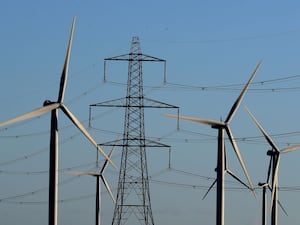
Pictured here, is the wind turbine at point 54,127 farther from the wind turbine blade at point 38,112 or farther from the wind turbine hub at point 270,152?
the wind turbine hub at point 270,152

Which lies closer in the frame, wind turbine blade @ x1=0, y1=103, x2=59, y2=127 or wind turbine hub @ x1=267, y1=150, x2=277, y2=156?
wind turbine blade @ x1=0, y1=103, x2=59, y2=127

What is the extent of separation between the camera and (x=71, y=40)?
12925 centimetres

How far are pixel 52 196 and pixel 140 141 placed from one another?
3517 centimetres

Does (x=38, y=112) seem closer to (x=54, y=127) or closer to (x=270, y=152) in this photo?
(x=54, y=127)

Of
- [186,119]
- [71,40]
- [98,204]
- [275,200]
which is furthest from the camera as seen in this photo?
[98,204]

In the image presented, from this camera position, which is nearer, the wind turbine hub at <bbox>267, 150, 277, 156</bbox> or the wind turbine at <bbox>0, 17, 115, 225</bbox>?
the wind turbine at <bbox>0, 17, 115, 225</bbox>

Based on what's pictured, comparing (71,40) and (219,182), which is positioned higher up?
(71,40)

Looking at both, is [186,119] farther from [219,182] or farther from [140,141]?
[140,141]

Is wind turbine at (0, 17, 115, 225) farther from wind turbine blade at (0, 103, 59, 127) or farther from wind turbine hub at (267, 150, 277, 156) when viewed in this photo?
wind turbine hub at (267, 150, 277, 156)

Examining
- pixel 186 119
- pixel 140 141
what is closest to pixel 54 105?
pixel 186 119

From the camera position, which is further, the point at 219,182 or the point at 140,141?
the point at 140,141

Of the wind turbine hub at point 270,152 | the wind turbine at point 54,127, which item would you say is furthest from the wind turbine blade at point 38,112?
the wind turbine hub at point 270,152

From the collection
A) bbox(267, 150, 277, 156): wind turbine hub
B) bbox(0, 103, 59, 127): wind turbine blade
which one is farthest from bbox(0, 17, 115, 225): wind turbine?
bbox(267, 150, 277, 156): wind turbine hub

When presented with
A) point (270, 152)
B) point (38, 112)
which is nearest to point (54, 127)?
point (38, 112)
